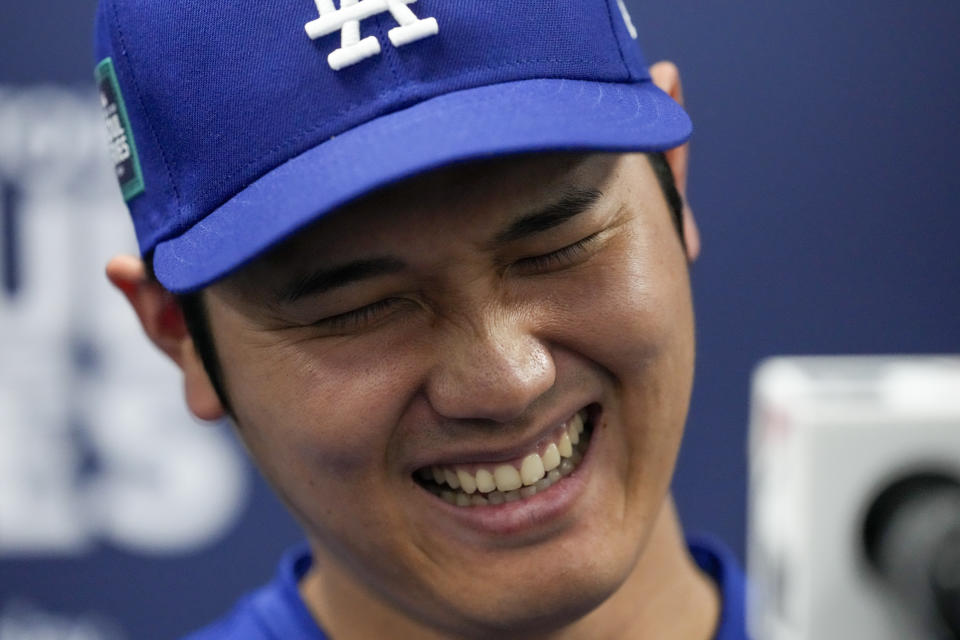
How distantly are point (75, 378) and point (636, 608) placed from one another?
91 centimetres

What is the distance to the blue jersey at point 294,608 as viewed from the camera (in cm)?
105

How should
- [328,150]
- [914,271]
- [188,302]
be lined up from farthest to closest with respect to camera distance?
1. [914,271]
2. [188,302]
3. [328,150]

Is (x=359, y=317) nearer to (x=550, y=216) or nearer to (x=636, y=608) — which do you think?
(x=550, y=216)

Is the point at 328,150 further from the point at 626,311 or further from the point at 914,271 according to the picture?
the point at 914,271

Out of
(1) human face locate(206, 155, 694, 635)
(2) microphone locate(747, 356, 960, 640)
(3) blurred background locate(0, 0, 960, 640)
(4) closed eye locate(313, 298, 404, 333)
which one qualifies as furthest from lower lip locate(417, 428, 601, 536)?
(3) blurred background locate(0, 0, 960, 640)

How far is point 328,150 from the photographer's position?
2.57ft

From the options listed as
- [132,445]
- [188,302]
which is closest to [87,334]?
[132,445]

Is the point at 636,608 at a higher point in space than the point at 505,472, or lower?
lower

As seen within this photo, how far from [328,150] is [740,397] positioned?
937mm

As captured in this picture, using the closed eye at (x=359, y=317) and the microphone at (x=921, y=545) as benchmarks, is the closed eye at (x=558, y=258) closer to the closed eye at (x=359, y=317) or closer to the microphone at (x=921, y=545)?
the closed eye at (x=359, y=317)

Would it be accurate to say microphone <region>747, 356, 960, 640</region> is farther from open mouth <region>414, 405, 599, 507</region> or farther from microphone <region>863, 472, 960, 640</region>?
open mouth <region>414, 405, 599, 507</region>

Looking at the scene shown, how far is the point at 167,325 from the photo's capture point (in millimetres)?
990

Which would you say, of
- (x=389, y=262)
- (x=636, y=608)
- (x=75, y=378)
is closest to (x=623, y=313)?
(x=389, y=262)

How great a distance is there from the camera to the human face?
77cm
